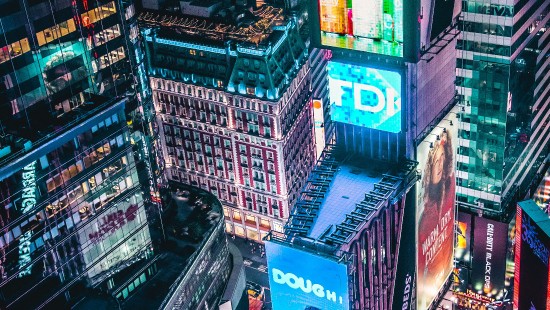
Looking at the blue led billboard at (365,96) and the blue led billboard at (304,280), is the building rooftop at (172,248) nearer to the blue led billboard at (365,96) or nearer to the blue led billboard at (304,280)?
the blue led billboard at (304,280)

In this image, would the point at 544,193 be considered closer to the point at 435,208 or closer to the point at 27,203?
the point at 435,208

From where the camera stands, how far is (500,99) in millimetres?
146500

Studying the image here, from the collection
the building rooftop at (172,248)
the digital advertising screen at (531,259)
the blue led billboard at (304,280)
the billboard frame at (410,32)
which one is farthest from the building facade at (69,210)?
the digital advertising screen at (531,259)

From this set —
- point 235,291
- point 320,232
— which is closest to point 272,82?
point 235,291

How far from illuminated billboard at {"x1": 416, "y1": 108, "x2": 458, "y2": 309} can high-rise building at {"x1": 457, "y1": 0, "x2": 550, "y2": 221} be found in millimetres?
14622

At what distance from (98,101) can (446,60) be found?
5348 cm

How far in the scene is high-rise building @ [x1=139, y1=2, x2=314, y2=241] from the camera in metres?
163

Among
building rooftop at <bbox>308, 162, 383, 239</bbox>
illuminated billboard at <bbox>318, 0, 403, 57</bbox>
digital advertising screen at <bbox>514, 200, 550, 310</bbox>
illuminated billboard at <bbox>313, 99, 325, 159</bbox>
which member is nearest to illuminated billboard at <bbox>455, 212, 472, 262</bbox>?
illuminated billboard at <bbox>313, 99, 325, 159</bbox>

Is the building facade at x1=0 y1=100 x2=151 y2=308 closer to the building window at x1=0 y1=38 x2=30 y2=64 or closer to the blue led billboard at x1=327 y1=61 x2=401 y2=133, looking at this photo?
the building window at x1=0 y1=38 x2=30 y2=64

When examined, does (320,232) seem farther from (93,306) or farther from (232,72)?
(232,72)

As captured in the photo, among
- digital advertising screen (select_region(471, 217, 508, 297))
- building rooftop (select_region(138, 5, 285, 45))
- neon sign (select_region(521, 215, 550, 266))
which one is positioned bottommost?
digital advertising screen (select_region(471, 217, 508, 297))

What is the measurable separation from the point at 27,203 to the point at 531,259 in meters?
65.2

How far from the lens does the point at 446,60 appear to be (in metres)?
128

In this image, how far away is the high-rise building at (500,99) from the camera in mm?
140375
